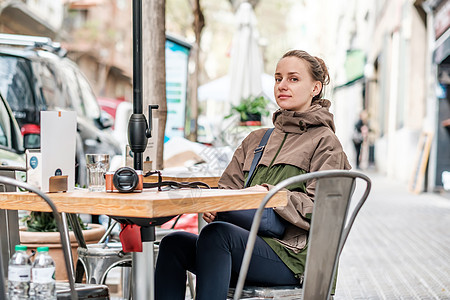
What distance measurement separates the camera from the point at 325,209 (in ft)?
8.70

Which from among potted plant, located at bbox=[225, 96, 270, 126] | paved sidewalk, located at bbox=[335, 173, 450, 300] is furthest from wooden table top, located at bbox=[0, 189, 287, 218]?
potted plant, located at bbox=[225, 96, 270, 126]

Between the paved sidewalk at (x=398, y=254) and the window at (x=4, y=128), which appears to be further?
the window at (x=4, y=128)

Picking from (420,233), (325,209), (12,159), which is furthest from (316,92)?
(420,233)

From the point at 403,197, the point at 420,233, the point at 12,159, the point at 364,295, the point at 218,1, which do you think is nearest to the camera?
the point at 364,295

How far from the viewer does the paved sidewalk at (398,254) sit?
5.35 metres

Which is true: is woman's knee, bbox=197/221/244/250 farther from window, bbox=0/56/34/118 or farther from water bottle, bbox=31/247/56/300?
window, bbox=0/56/34/118

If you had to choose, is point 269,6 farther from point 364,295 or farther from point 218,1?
point 364,295

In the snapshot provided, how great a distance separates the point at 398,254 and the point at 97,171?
4522mm

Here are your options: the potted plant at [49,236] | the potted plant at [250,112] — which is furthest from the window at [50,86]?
the potted plant at [49,236]

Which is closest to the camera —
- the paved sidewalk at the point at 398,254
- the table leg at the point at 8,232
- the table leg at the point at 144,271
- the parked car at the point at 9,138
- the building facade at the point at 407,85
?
the table leg at the point at 144,271

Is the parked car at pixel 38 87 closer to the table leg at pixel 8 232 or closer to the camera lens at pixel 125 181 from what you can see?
the table leg at pixel 8 232

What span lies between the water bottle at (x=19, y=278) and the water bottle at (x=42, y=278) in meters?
0.03

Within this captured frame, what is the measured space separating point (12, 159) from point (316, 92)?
143 inches

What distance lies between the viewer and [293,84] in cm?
328
